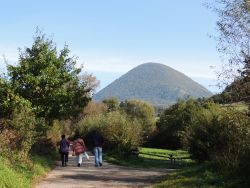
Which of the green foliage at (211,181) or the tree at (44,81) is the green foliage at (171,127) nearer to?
the tree at (44,81)

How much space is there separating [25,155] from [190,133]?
10155 mm

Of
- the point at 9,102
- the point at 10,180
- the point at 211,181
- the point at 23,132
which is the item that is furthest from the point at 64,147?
the point at 211,181

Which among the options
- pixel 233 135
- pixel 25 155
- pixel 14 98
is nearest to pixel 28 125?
pixel 25 155

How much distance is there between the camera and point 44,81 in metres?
26.9

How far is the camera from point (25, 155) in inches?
711

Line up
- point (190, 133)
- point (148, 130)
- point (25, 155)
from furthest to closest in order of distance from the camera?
1. point (148, 130)
2. point (190, 133)
3. point (25, 155)

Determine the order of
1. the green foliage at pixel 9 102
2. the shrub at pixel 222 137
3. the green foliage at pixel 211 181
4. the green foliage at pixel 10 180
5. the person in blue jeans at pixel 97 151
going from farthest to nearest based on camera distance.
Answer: the green foliage at pixel 9 102 < the person in blue jeans at pixel 97 151 < the shrub at pixel 222 137 < the green foliage at pixel 211 181 < the green foliage at pixel 10 180

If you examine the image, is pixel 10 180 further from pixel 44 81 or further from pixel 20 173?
pixel 44 81

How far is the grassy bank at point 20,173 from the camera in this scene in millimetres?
13250

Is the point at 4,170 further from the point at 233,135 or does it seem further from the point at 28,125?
the point at 233,135

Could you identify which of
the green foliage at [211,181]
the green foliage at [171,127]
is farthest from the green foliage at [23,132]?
the green foliage at [171,127]

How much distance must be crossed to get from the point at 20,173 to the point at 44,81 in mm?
11527

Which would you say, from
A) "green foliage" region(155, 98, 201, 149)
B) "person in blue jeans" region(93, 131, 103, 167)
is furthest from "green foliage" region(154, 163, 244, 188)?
"green foliage" region(155, 98, 201, 149)

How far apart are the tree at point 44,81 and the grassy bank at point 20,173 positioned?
761cm
